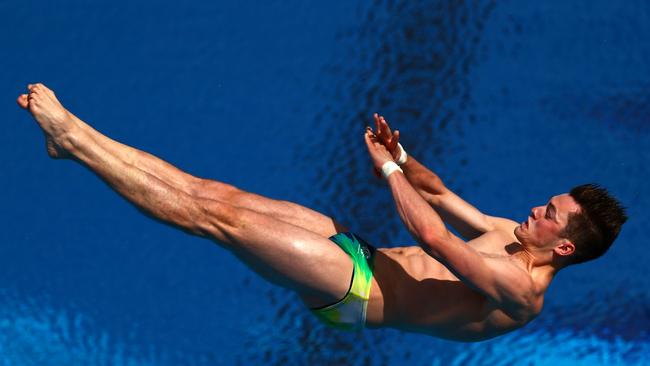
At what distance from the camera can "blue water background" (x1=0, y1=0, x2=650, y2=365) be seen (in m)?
3.57

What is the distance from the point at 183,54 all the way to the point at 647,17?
2.11 m

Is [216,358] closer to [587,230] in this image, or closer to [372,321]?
[372,321]

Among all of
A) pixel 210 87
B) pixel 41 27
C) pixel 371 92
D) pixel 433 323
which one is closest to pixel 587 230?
pixel 433 323

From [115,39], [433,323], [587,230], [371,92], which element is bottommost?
[433,323]

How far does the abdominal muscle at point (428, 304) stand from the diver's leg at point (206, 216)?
0.21 m

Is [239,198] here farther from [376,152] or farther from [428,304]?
[428,304]

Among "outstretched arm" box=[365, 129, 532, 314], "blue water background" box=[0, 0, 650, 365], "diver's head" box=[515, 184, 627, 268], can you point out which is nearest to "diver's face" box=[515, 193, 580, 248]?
"diver's head" box=[515, 184, 627, 268]

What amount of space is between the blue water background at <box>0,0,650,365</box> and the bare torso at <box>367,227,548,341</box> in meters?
1.19

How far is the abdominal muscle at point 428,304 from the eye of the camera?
2.35 metres

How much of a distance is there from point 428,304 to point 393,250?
0.77 ft

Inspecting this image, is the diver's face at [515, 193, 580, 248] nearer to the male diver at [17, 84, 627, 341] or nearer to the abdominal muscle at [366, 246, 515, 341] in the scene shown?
the male diver at [17, 84, 627, 341]

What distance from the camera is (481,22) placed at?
12.7 ft

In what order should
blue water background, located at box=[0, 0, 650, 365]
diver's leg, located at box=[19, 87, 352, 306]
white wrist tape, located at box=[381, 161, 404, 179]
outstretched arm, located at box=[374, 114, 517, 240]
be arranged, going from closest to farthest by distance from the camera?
1. diver's leg, located at box=[19, 87, 352, 306]
2. white wrist tape, located at box=[381, 161, 404, 179]
3. outstretched arm, located at box=[374, 114, 517, 240]
4. blue water background, located at box=[0, 0, 650, 365]

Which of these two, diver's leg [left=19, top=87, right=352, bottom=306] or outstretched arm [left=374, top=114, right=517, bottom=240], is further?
outstretched arm [left=374, top=114, right=517, bottom=240]
